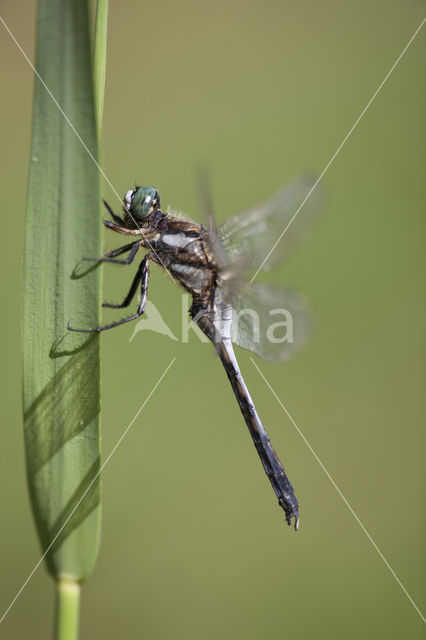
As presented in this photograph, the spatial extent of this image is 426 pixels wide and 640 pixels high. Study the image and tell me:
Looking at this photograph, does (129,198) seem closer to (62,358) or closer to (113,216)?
(113,216)

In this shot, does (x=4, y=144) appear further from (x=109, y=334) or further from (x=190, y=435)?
(x=190, y=435)

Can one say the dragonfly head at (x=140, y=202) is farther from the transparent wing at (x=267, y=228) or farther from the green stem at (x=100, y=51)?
the green stem at (x=100, y=51)

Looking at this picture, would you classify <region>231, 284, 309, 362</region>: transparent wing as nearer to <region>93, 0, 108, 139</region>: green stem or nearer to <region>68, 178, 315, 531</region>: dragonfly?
<region>68, 178, 315, 531</region>: dragonfly

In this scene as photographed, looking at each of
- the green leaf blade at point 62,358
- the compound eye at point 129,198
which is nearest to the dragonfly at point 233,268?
the compound eye at point 129,198

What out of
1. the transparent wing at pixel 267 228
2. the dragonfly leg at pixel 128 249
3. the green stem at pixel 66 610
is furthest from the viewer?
the transparent wing at pixel 267 228

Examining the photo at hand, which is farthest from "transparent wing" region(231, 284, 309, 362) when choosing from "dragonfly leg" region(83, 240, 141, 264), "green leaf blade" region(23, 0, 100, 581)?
"green leaf blade" region(23, 0, 100, 581)

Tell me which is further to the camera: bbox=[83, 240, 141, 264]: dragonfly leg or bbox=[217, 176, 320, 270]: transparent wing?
bbox=[217, 176, 320, 270]: transparent wing
